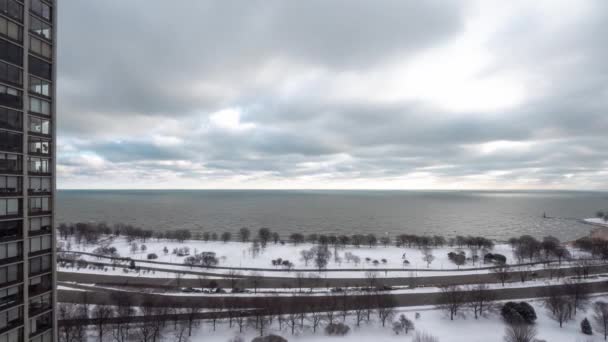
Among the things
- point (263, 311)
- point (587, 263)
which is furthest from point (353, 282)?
point (587, 263)

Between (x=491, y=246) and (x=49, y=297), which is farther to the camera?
(x=491, y=246)

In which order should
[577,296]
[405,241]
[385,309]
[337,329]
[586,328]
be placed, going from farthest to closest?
[405,241], [577,296], [385,309], [337,329], [586,328]

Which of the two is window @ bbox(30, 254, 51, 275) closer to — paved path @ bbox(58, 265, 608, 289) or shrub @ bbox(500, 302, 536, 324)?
paved path @ bbox(58, 265, 608, 289)

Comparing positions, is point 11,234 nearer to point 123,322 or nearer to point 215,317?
point 123,322

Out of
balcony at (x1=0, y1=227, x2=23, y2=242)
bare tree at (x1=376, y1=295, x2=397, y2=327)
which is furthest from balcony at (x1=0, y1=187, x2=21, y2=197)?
bare tree at (x1=376, y1=295, x2=397, y2=327)

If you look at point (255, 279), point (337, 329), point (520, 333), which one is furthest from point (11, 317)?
point (520, 333)

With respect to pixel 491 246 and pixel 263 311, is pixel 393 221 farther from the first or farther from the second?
pixel 263 311
